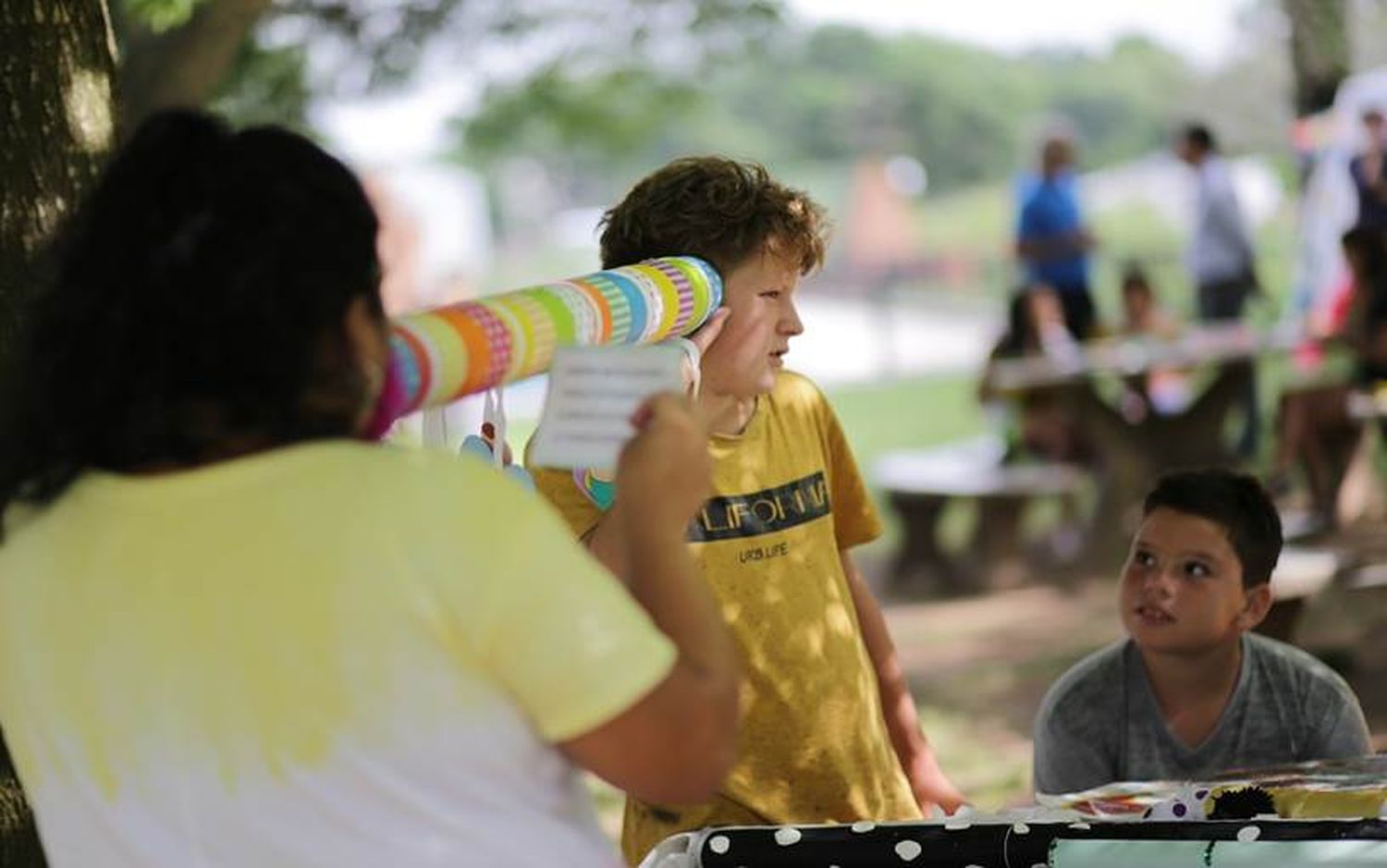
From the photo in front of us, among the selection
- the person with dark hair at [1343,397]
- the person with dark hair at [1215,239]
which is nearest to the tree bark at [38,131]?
Result: the person with dark hair at [1343,397]

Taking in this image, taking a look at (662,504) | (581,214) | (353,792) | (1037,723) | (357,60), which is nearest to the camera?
(353,792)

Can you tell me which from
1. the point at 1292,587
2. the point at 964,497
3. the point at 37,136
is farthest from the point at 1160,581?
the point at 964,497

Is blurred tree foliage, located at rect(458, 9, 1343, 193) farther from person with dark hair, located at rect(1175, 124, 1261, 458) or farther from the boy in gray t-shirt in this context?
the boy in gray t-shirt

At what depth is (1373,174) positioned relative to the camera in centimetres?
1260

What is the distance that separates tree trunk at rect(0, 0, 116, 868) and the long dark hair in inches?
60.4

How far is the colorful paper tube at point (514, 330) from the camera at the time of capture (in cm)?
202

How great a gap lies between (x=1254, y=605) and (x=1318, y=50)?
40.4 feet

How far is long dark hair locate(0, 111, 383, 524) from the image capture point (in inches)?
69.6

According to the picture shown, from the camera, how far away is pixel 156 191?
5.98ft

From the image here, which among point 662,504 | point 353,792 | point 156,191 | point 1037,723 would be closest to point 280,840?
point 353,792

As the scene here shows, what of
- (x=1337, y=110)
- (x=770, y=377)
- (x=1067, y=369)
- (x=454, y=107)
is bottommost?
(x=770, y=377)

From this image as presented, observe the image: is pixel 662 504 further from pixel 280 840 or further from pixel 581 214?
pixel 581 214

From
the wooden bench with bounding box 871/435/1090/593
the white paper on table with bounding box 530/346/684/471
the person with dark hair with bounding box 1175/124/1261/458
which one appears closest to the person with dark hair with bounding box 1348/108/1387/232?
the person with dark hair with bounding box 1175/124/1261/458

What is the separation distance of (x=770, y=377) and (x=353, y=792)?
133 centimetres
